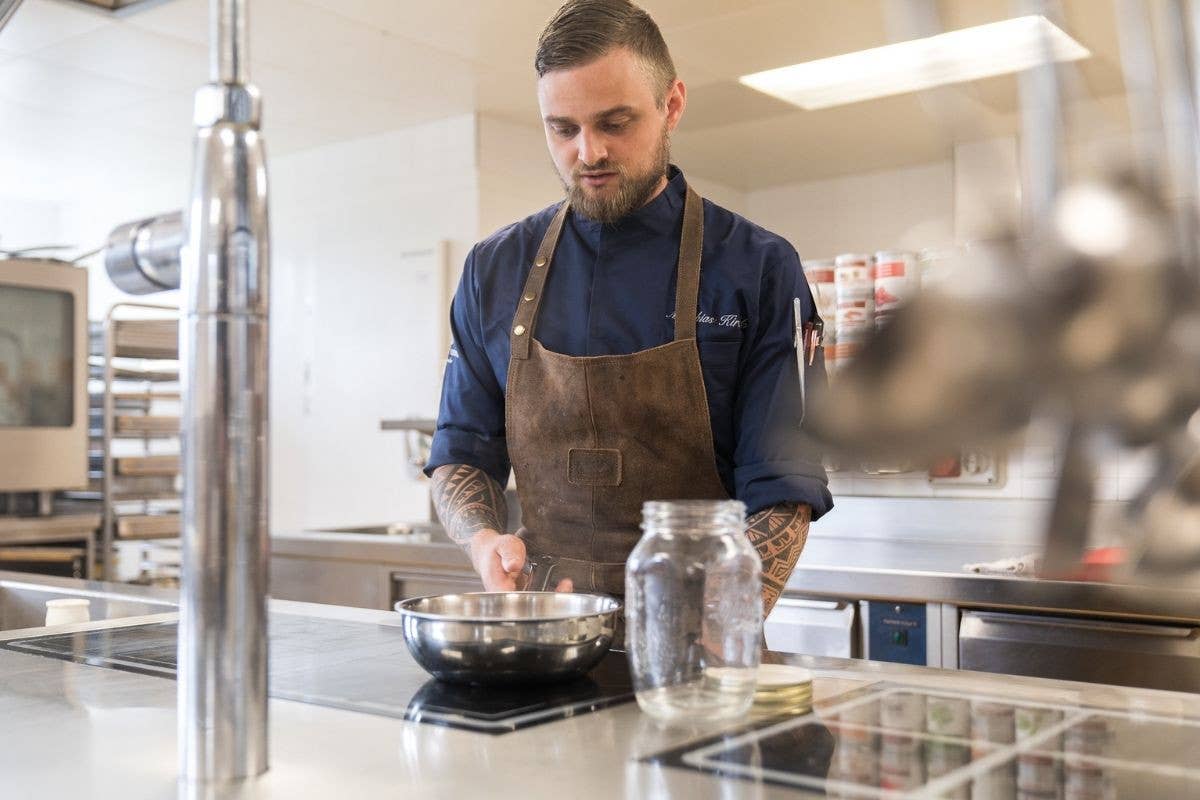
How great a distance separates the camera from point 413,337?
5793 mm

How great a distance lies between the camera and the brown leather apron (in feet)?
6.17

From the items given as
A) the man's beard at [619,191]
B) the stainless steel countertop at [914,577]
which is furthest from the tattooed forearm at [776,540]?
the stainless steel countertop at [914,577]

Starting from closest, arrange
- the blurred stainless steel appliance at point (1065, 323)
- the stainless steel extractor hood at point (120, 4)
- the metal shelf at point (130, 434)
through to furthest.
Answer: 1. the blurred stainless steel appliance at point (1065, 323)
2. the stainless steel extractor hood at point (120, 4)
3. the metal shelf at point (130, 434)

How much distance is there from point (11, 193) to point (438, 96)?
11.7 ft

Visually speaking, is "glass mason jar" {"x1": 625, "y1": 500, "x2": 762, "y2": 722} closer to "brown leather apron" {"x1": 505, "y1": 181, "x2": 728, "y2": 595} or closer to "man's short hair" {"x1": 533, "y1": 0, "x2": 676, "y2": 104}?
"brown leather apron" {"x1": 505, "y1": 181, "x2": 728, "y2": 595}

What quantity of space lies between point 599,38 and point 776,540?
78cm

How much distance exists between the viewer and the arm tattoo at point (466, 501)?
1876 millimetres

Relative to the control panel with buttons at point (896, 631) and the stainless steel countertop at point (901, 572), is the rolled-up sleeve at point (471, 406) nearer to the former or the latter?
the stainless steel countertop at point (901, 572)

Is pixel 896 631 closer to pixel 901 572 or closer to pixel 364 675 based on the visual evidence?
pixel 901 572

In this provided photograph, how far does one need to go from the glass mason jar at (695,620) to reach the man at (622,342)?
Result: 76 cm

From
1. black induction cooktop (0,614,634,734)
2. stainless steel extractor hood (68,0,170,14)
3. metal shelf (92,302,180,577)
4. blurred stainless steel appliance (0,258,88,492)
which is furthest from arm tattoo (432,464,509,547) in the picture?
metal shelf (92,302,180,577)

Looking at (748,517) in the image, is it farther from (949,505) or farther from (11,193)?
(11,193)


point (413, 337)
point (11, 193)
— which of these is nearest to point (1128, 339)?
point (413, 337)

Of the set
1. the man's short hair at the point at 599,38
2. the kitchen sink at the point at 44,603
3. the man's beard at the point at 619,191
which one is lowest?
the kitchen sink at the point at 44,603
